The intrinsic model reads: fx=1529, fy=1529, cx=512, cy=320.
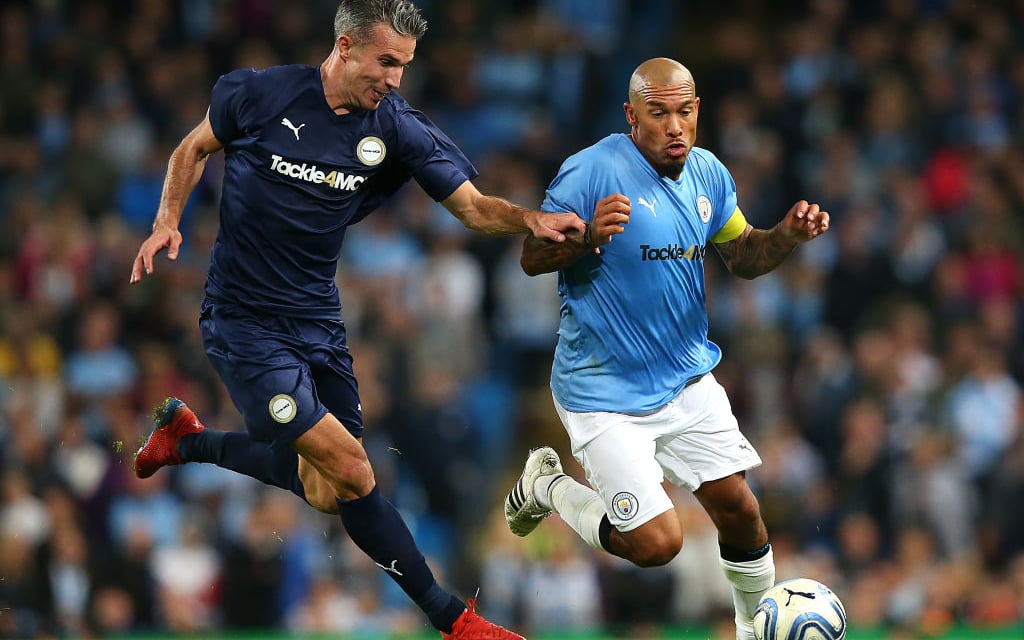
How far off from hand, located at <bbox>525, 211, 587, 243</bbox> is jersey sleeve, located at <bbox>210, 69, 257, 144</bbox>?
1.44m

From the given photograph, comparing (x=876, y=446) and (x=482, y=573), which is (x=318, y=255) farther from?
(x=876, y=446)

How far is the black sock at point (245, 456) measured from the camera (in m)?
7.67

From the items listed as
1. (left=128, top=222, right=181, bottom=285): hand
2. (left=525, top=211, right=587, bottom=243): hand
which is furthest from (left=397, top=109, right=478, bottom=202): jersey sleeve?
(left=128, top=222, right=181, bottom=285): hand

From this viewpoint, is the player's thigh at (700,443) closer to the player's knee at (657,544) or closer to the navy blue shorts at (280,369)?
the player's knee at (657,544)

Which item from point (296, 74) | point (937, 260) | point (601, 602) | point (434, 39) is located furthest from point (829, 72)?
point (296, 74)

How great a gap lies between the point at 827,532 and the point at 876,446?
0.90 metres

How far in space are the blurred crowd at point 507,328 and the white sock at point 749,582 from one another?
3.29 meters

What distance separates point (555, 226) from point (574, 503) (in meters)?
1.56

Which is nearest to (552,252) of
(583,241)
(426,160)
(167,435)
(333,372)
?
(583,241)

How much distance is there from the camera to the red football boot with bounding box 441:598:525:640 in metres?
7.15

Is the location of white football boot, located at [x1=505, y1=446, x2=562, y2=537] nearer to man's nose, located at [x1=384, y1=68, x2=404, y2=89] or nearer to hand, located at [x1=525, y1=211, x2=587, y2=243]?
hand, located at [x1=525, y1=211, x2=587, y2=243]

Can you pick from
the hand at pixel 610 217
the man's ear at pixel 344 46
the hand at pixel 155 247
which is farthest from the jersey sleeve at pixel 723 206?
the hand at pixel 155 247

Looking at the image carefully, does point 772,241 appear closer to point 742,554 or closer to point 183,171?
point 742,554

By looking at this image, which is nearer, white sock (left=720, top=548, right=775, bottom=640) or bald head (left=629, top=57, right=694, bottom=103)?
bald head (left=629, top=57, right=694, bottom=103)
